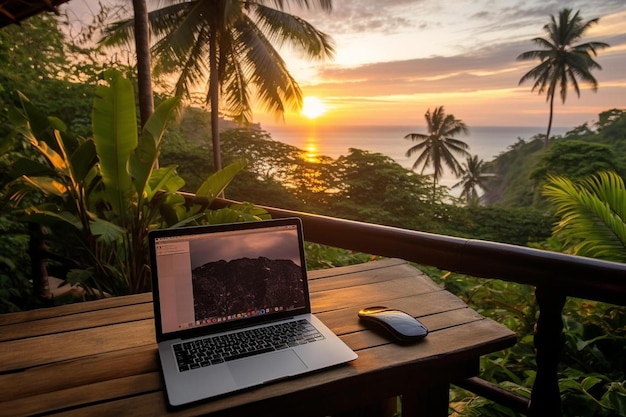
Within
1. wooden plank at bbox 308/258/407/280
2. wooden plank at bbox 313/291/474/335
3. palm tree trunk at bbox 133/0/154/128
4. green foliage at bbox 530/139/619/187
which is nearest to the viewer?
wooden plank at bbox 313/291/474/335

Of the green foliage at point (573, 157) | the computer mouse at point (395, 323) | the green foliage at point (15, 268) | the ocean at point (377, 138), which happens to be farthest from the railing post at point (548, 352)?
the ocean at point (377, 138)

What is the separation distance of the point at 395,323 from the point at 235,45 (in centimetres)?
1050

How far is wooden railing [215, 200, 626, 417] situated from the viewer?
0.93m

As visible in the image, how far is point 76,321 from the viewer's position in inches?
42.6

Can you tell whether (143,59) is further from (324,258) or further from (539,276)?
(539,276)

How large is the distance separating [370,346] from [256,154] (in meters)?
13.6

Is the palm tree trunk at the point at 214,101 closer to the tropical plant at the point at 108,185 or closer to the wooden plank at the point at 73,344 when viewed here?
the tropical plant at the point at 108,185

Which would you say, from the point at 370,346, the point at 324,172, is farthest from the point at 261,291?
the point at 324,172

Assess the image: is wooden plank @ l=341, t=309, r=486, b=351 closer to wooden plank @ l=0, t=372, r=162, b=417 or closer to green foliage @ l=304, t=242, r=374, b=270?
wooden plank @ l=0, t=372, r=162, b=417

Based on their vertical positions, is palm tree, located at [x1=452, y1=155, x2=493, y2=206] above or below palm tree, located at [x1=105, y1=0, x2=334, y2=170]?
below

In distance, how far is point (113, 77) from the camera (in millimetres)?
1777

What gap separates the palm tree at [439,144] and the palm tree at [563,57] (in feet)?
16.6

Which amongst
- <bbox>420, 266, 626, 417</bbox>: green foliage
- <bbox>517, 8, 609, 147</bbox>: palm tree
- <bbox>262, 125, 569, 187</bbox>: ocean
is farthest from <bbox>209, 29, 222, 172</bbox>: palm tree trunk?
<bbox>517, 8, 609, 147</bbox>: palm tree

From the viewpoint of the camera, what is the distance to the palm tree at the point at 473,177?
109 feet
